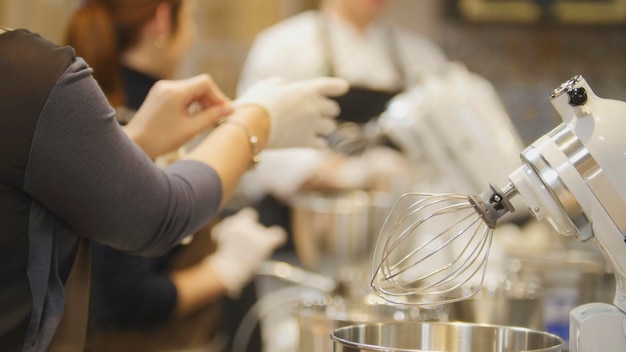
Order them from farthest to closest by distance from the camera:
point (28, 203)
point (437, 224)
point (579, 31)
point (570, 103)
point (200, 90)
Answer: point (579, 31), point (437, 224), point (200, 90), point (28, 203), point (570, 103)

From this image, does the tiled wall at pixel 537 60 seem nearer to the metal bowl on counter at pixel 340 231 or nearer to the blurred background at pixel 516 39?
the blurred background at pixel 516 39

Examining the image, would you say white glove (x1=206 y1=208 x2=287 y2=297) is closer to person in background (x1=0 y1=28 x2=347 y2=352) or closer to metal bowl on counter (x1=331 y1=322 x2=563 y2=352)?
person in background (x1=0 y1=28 x2=347 y2=352)

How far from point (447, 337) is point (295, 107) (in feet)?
1.39

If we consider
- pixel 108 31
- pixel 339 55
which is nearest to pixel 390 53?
pixel 339 55

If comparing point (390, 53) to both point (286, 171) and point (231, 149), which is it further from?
point (231, 149)

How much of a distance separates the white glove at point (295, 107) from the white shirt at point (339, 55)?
1.67 meters

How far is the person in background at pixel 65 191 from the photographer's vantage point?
938 millimetres

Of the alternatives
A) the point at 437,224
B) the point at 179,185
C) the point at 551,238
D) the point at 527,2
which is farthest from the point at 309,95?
the point at 527,2

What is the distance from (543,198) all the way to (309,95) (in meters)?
0.50

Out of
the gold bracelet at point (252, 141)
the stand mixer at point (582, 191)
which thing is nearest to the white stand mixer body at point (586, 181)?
the stand mixer at point (582, 191)

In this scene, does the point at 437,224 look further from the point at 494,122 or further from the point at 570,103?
the point at 570,103

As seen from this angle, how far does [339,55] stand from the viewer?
10.4 feet

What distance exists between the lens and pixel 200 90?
1.32m

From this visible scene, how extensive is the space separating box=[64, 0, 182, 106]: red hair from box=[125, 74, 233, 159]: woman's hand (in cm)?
59
